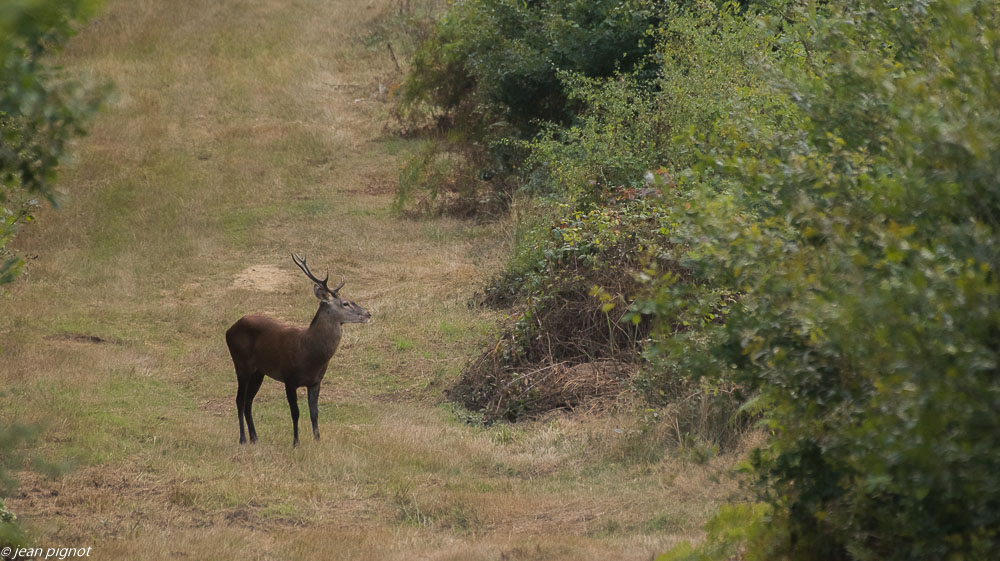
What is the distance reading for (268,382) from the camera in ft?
50.7

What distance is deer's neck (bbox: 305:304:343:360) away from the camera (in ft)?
39.8

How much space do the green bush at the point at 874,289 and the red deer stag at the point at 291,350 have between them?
6062mm

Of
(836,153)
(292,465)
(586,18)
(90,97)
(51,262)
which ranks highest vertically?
(90,97)

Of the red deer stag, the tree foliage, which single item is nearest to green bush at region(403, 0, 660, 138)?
the red deer stag

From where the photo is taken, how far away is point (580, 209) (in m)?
16.2

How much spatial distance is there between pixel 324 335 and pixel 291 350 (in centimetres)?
39

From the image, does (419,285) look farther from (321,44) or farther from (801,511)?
(321,44)

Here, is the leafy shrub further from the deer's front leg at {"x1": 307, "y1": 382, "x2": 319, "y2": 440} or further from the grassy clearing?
the deer's front leg at {"x1": 307, "y1": 382, "x2": 319, "y2": 440}

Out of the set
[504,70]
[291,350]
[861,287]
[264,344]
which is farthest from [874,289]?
[504,70]

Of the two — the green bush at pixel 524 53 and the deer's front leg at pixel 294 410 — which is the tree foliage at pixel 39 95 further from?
the green bush at pixel 524 53

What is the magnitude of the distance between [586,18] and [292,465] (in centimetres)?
1425

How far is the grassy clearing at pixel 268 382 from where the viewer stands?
894cm

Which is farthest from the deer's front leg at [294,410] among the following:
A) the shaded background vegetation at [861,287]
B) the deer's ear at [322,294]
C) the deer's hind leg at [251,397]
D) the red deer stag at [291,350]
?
the shaded background vegetation at [861,287]

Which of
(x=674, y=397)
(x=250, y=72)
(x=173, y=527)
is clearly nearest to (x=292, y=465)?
(x=173, y=527)
